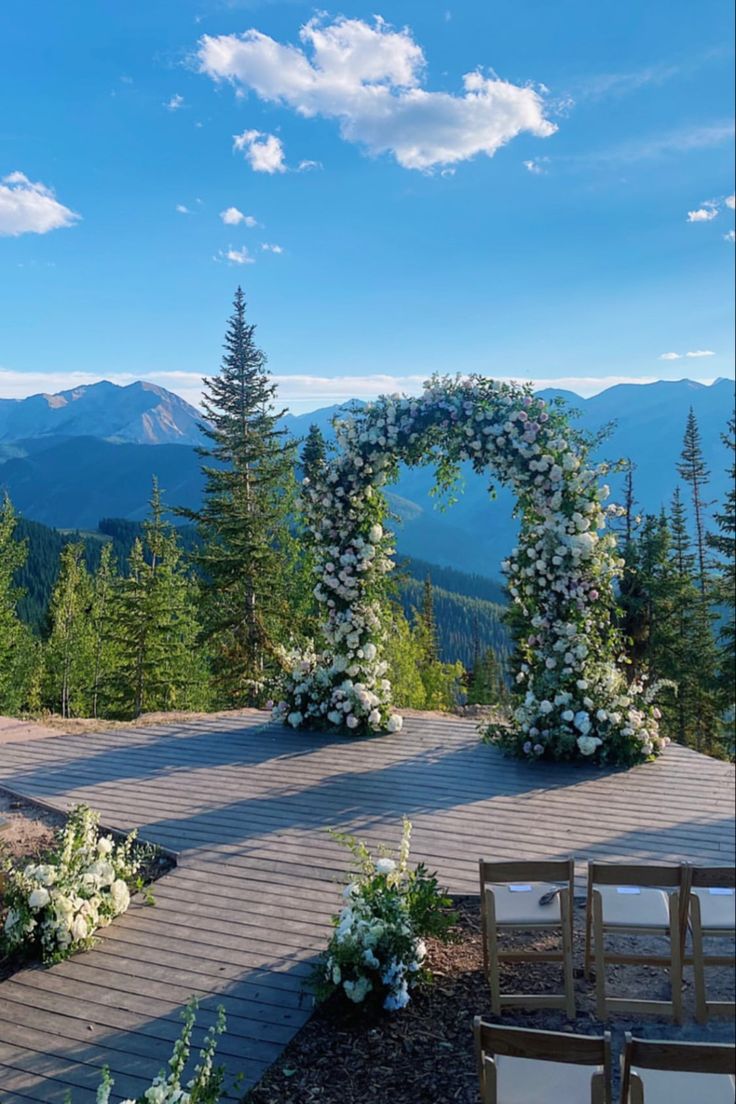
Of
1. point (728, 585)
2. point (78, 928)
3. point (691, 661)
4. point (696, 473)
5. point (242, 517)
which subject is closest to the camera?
point (78, 928)

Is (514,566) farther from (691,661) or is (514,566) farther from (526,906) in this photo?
(691,661)

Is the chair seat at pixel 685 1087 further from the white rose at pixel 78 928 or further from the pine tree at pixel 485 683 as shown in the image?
the pine tree at pixel 485 683

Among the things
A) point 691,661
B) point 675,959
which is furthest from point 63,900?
point 691,661

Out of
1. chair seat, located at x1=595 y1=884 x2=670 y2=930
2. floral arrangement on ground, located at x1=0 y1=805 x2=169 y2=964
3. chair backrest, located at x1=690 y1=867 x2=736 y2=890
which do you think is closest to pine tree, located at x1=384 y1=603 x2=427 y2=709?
floral arrangement on ground, located at x1=0 y1=805 x2=169 y2=964

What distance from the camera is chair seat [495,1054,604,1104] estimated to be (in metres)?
2.28

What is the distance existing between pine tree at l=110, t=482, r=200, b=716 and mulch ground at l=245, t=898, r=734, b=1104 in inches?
668

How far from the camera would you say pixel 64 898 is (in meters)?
3.95

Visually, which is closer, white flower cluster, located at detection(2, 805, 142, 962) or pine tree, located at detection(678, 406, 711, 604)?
white flower cluster, located at detection(2, 805, 142, 962)

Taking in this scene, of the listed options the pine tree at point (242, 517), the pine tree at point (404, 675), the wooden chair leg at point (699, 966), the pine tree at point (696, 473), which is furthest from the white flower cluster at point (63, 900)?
the pine tree at point (696, 473)

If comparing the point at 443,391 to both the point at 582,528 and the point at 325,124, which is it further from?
the point at 325,124

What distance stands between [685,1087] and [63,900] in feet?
10.2

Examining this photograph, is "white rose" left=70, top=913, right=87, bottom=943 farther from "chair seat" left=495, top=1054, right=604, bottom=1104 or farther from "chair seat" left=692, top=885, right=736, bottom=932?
"chair seat" left=692, top=885, right=736, bottom=932

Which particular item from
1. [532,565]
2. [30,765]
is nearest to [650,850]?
[532,565]

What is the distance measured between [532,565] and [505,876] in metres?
4.20
